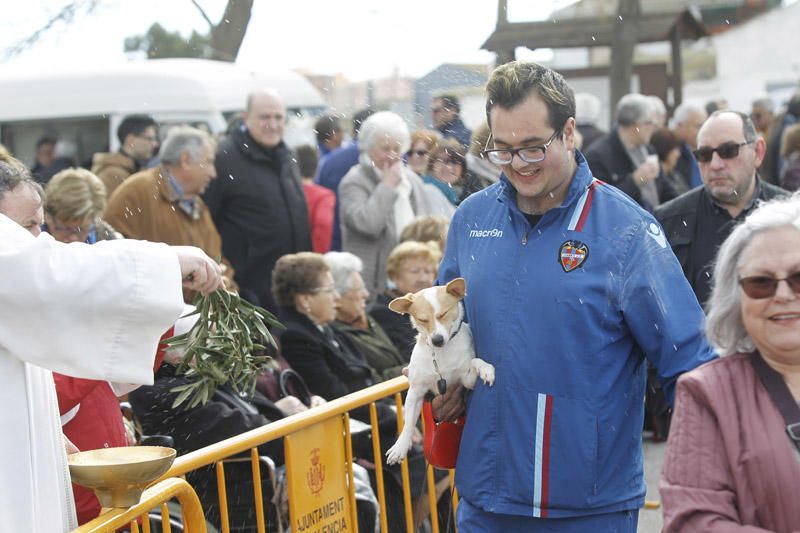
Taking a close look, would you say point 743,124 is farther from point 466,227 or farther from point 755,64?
point 755,64

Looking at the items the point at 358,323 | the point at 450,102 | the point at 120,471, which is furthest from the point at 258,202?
the point at 120,471

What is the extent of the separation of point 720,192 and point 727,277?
330 cm

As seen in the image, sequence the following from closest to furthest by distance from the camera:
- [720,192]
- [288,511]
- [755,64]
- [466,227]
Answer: [466,227]
[288,511]
[720,192]
[755,64]

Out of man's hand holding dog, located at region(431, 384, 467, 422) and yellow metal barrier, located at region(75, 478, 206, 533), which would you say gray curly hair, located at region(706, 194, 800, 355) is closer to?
man's hand holding dog, located at region(431, 384, 467, 422)

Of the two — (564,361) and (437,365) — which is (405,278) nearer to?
(437,365)

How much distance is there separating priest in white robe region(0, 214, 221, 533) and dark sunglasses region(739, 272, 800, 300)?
152 cm

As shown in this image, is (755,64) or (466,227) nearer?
(466,227)

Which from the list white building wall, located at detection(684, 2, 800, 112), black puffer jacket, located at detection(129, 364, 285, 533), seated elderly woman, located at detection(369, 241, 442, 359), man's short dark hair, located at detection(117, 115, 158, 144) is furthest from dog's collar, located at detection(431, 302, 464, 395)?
white building wall, located at detection(684, 2, 800, 112)

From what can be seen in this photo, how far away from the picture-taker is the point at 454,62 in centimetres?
737

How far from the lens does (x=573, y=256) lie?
338 cm

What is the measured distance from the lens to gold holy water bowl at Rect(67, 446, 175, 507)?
11.0 ft

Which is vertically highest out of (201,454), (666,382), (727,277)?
(727,277)

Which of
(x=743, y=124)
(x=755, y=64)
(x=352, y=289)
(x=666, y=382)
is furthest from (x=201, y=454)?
(x=755, y=64)

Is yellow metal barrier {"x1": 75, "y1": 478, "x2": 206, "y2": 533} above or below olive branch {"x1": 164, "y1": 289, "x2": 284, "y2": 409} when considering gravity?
below
